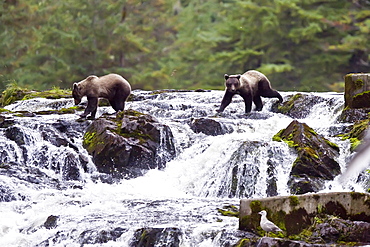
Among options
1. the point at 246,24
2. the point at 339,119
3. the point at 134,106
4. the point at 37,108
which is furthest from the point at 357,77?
the point at 246,24

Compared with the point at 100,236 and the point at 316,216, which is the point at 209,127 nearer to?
the point at 100,236

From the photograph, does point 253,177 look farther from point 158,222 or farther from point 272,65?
point 272,65

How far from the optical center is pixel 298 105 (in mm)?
15133

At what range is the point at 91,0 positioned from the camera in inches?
1483

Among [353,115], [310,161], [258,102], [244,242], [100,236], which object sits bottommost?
[100,236]

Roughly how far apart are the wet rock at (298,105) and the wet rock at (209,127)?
2316mm

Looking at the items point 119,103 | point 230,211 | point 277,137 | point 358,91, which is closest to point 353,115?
point 358,91

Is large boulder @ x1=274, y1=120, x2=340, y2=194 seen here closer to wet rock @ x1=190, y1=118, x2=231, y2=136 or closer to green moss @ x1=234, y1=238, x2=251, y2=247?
wet rock @ x1=190, y1=118, x2=231, y2=136

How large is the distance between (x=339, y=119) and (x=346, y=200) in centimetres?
565

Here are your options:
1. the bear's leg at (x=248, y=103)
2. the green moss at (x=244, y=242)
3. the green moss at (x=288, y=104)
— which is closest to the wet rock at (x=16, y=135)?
the bear's leg at (x=248, y=103)

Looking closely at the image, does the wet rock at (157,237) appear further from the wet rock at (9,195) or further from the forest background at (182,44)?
the forest background at (182,44)

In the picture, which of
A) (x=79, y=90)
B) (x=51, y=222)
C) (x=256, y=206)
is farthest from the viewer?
(x=79, y=90)

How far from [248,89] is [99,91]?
303 cm

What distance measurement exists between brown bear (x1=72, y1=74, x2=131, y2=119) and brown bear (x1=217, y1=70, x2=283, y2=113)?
200 centimetres
